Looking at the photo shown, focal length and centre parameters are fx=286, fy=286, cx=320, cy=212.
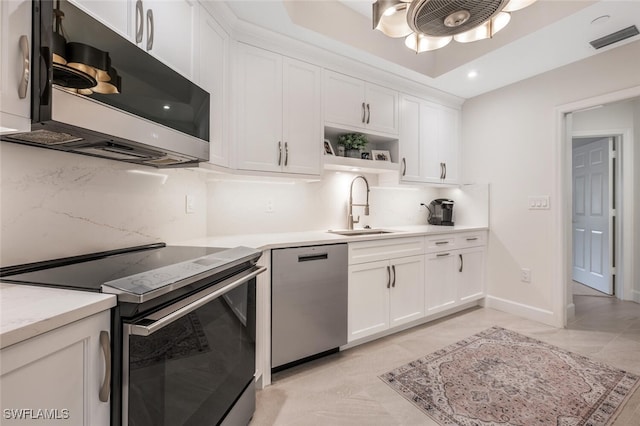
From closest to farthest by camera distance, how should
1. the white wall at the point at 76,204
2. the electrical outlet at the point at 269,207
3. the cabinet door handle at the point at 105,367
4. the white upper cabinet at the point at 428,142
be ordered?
1. the cabinet door handle at the point at 105,367
2. the white wall at the point at 76,204
3. the electrical outlet at the point at 269,207
4. the white upper cabinet at the point at 428,142

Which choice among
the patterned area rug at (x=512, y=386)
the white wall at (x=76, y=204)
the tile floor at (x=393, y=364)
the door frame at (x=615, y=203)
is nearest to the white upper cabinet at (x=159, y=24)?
the white wall at (x=76, y=204)

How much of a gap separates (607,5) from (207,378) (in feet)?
11.0

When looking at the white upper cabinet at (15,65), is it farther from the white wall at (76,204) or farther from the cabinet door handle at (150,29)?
the cabinet door handle at (150,29)

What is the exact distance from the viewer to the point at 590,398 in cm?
174

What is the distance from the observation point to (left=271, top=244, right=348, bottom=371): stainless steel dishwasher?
1.92 m

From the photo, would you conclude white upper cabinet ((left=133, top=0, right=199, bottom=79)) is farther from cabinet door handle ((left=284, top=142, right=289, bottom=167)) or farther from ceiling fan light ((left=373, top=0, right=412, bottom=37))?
ceiling fan light ((left=373, top=0, right=412, bottom=37))

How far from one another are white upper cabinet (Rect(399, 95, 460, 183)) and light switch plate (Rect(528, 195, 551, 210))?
0.86m

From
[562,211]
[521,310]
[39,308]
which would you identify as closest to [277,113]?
[39,308]

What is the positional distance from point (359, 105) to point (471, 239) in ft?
6.42

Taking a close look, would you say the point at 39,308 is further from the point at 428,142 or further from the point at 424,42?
the point at 428,142

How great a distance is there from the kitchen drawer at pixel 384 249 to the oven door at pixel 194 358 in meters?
0.94

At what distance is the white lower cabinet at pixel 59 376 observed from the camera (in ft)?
2.04

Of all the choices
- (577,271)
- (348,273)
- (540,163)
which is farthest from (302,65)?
(577,271)

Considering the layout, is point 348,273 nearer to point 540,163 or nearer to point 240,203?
point 240,203
